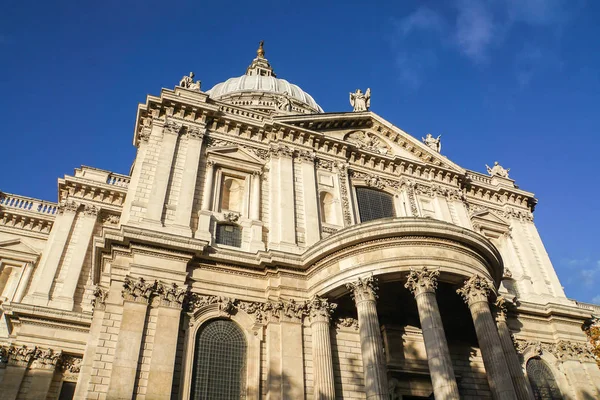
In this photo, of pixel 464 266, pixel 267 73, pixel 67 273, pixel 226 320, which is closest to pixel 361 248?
pixel 464 266

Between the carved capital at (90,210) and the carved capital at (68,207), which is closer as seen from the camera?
the carved capital at (68,207)

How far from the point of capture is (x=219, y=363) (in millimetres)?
17656

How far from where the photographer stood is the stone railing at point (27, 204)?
29.0 m

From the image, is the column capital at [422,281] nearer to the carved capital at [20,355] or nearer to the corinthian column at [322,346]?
the corinthian column at [322,346]

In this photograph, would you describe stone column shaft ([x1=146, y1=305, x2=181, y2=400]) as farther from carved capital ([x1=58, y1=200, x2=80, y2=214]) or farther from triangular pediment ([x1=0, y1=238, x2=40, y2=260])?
triangular pediment ([x1=0, y1=238, x2=40, y2=260])

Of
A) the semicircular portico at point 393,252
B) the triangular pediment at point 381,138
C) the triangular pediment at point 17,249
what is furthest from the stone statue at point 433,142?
the triangular pediment at point 17,249

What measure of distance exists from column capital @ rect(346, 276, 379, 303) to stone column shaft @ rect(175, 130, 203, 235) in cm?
707

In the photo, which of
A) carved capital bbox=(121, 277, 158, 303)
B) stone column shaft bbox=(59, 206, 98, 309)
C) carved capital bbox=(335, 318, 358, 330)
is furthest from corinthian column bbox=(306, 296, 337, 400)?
stone column shaft bbox=(59, 206, 98, 309)

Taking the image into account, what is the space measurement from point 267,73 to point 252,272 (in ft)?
143

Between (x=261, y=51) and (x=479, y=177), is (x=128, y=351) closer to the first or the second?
(x=479, y=177)

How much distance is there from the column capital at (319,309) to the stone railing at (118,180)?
15.8m

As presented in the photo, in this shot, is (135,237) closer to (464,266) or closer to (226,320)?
(226,320)

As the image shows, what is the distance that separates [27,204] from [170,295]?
1698 centimetres

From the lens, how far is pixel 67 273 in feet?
81.9
